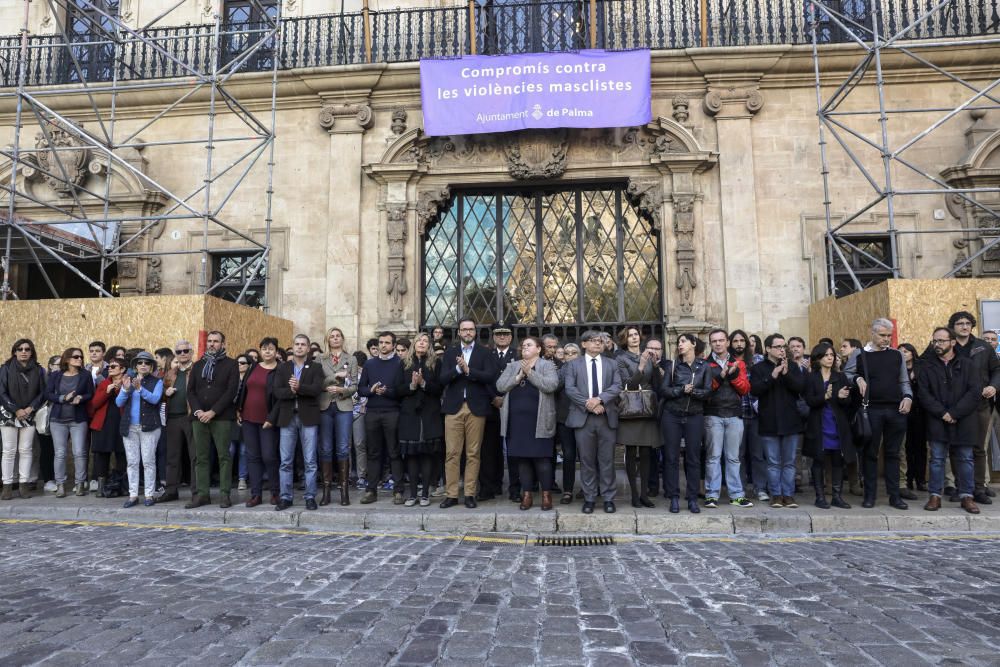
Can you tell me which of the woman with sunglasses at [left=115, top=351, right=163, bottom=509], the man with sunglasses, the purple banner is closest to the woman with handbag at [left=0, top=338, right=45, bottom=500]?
the woman with sunglasses at [left=115, top=351, right=163, bottom=509]

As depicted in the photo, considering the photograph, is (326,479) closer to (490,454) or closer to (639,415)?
(490,454)

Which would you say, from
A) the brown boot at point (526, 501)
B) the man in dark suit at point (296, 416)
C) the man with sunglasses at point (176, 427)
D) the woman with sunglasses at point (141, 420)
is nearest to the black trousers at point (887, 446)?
the brown boot at point (526, 501)

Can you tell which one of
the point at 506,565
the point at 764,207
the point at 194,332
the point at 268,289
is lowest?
the point at 506,565

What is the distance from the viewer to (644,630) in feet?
11.8

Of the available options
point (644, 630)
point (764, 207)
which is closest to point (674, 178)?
point (764, 207)

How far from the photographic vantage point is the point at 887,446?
7.28 meters

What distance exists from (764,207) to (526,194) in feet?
15.1

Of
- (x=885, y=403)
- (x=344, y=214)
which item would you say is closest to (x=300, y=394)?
(x=344, y=214)

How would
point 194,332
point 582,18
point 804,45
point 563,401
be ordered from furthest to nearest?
point 582,18 < point 804,45 < point 194,332 < point 563,401

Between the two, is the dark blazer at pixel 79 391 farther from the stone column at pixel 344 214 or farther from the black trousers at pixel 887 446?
the black trousers at pixel 887 446

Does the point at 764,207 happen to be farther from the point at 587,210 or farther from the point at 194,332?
the point at 194,332

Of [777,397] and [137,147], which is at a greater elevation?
[137,147]

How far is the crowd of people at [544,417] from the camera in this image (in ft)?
23.6

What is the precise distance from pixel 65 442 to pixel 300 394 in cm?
360
